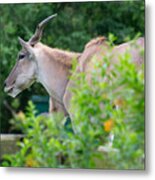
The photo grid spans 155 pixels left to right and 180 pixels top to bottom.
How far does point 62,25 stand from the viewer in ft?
11.4

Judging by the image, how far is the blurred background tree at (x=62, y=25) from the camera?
11.1ft

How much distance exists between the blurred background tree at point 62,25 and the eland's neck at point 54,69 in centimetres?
5

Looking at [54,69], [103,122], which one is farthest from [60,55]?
[103,122]

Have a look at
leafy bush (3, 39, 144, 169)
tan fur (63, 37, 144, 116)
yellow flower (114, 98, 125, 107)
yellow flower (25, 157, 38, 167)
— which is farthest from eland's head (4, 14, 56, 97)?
yellow flower (114, 98, 125, 107)

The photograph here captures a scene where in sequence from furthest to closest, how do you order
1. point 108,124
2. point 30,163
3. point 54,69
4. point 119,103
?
point 54,69 → point 30,163 → point 119,103 → point 108,124

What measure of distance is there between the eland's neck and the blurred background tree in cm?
5

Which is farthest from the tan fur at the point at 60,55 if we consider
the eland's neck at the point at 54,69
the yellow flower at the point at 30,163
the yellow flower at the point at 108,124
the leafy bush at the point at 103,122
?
the yellow flower at the point at 108,124

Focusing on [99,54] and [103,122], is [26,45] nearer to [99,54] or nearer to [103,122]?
[99,54]

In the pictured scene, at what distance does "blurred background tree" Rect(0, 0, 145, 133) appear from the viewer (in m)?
3.40

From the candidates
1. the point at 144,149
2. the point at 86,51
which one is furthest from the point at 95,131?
the point at 86,51

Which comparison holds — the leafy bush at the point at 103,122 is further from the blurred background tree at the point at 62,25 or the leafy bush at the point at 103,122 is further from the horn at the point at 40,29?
the horn at the point at 40,29

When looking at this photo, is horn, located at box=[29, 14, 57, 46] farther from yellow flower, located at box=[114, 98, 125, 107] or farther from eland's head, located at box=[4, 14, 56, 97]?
yellow flower, located at box=[114, 98, 125, 107]

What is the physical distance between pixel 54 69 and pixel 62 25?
0.96 feet

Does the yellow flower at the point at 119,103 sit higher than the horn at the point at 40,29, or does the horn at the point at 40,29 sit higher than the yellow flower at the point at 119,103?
the horn at the point at 40,29
